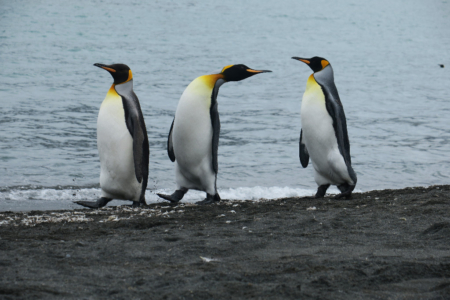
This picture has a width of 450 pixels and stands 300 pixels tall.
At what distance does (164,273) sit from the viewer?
2412 millimetres

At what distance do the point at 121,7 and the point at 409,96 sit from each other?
18.6 m

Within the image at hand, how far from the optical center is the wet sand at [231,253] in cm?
219

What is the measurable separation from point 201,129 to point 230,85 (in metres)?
12.7

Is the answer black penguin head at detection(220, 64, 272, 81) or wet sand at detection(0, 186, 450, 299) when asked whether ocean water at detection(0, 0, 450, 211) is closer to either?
black penguin head at detection(220, 64, 272, 81)

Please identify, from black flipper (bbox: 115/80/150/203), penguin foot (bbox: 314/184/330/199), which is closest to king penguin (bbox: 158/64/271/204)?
black flipper (bbox: 115/80/150/203)

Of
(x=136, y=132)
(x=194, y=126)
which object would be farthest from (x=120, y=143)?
(x=194, y=126)

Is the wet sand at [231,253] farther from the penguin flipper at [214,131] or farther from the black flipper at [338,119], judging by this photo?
the black flipper at [338,119]

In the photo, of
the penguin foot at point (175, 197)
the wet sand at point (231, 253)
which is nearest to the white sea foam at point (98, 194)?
the penguin foot at point (175, 197)

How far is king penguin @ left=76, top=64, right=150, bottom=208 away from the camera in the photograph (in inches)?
190

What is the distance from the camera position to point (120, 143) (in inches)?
190

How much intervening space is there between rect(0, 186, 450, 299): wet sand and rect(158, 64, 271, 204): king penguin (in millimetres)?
747

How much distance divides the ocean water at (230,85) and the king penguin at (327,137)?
1347mm

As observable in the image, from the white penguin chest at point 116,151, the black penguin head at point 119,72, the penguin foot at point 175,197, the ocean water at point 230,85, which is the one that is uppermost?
the black penguin head at point 119,72

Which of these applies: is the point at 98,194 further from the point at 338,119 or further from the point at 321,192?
the point at 338,119
